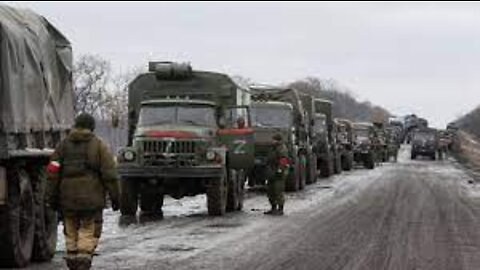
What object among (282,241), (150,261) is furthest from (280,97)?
(150,261)

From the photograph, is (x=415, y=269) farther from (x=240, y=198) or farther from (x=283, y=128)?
(x=283, y=128)

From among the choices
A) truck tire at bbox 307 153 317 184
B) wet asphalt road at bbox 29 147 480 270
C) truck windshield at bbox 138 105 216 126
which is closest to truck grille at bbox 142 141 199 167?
truck windshield at bbox 138 105 216 126

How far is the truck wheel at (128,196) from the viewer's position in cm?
1969

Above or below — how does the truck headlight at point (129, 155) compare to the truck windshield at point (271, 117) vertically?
below

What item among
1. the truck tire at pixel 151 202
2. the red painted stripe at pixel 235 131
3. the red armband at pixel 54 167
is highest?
the red painted stripe at pixel 235 131

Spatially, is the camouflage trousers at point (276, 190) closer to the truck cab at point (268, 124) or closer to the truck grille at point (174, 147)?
the truck grille at point (174, 147)

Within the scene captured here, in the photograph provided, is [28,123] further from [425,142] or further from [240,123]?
[425,142]

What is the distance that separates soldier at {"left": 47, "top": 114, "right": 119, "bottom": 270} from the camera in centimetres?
971

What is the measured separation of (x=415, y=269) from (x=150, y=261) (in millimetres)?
3277

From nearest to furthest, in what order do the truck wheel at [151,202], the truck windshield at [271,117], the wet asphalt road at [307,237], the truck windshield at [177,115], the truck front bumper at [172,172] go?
the wet asphalt road at [307,237], the truck front bumper at [172,172], the truck windshield at [177,115], the truck wheel at [151,202], the truck windshield at [271,117]

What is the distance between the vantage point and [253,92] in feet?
107

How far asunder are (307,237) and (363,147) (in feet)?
126

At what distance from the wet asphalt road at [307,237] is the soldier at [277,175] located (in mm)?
387

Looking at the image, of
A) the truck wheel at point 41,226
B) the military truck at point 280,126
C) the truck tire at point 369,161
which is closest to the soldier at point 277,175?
the military truck at point 280,126
